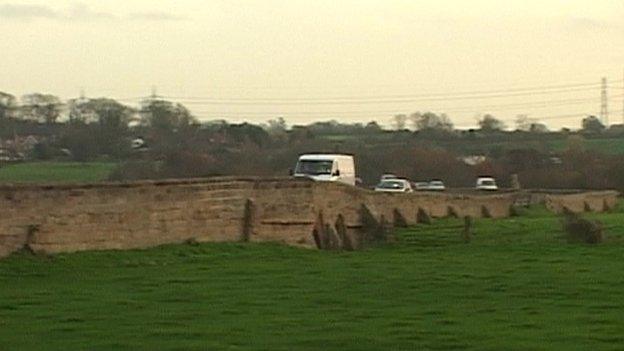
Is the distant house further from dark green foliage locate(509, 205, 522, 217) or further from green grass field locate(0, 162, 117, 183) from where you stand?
dark green foliage locate(509, 205, 522, 217)

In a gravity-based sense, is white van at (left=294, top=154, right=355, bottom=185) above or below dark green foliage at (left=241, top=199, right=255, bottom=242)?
above

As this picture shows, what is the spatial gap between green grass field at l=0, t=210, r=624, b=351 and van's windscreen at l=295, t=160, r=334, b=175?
23.6 metres

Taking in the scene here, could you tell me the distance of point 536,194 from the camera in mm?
69062

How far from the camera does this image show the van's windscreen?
58.4m

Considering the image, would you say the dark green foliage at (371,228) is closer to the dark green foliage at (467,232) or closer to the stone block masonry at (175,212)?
the stone block masonry at (175,212)

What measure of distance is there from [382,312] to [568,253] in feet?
47.4

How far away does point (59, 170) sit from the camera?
6519 centimetres

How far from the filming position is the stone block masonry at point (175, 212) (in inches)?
1137

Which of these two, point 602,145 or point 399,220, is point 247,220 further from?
point 602,145

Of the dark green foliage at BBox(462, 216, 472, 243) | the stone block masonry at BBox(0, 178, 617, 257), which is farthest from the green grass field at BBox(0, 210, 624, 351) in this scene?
the dark green foliage at BBox(462, 216, 472, 243)

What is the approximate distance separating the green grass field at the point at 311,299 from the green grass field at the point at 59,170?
87.6 feet

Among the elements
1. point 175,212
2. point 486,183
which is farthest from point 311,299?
point 486,183

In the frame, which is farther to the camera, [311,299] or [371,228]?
[371,228]

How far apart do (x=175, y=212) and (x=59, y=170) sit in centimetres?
3317
